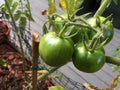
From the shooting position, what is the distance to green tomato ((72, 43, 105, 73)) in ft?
1.60

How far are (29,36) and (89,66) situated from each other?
1799 millimetres

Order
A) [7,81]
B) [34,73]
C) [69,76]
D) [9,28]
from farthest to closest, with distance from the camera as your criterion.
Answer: [9,28] → [69,76] → [7,81] → [34,73]

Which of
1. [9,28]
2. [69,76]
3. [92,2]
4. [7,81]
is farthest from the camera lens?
[92,2]

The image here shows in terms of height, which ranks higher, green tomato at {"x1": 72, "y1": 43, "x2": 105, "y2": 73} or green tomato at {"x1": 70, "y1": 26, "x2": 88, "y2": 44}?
green tomato at {"x1": 70, "y1": 26, "x2": 88, "y2": 44}

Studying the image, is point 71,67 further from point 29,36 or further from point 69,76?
point 29,36

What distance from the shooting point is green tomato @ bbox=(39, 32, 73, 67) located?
47cm

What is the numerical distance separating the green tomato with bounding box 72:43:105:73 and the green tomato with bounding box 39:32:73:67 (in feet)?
0.05

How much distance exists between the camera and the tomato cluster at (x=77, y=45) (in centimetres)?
47

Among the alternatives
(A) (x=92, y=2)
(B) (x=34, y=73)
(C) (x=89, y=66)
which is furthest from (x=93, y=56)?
(A) (x=92, y=2)

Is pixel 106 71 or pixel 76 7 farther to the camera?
pixel 106 71

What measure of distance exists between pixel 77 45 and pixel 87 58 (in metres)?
0.03

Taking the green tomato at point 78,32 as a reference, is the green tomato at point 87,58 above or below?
below

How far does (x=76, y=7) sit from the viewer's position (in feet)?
1.66

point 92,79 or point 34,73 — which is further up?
point 34,73
